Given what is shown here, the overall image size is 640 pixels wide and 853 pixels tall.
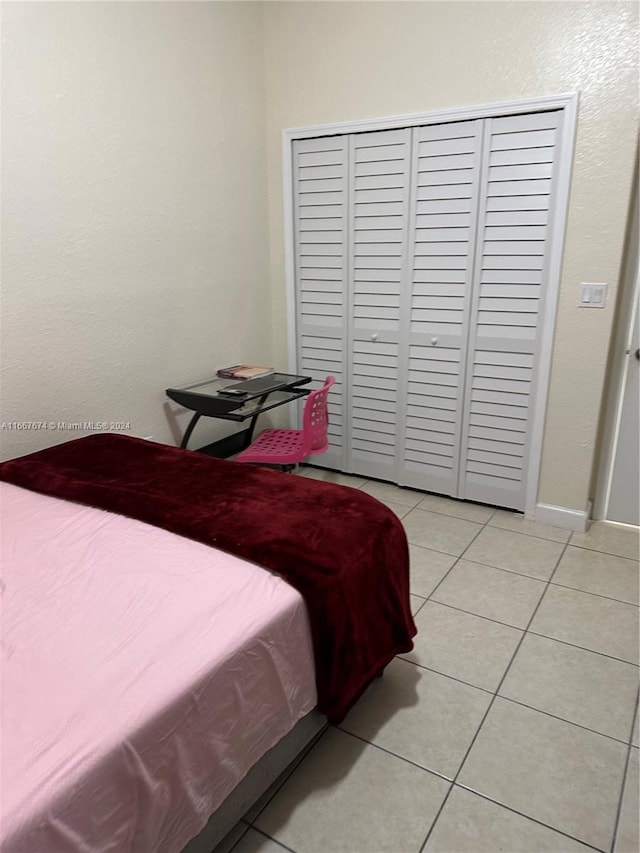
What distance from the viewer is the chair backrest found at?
289 centimetres

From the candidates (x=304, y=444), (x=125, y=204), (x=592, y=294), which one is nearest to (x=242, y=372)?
(x=304, y=444)

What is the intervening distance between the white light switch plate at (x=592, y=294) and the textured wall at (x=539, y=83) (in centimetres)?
3

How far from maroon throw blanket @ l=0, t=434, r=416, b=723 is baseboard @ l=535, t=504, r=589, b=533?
1457 millimetres

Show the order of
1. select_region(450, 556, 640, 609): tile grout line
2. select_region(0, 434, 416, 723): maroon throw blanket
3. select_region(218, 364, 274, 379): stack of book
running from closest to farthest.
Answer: select_region(0, 434, 416, 723): maroon throw blanket, select_region(450, 556, 640, 609): tile grout line, select_region(218, 364, 274, 379): stack of book

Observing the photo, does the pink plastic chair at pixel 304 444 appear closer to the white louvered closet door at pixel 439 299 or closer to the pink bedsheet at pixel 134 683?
the white louvered closet door at pixel 439 299

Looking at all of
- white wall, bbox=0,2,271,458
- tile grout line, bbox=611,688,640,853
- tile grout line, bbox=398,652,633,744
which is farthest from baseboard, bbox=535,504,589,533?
white wall, bbox=0,2,271,458

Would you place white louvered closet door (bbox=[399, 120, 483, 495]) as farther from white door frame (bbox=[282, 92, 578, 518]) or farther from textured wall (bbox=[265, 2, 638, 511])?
textured wall (bbox=[265, 2, 638, 511])

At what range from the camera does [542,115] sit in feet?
8.57

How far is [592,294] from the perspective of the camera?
2.68m

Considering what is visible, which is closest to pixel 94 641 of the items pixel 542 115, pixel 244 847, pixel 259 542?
pixel 259 542

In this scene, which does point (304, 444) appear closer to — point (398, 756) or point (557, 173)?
point (398, 756)

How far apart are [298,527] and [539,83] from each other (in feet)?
7.33

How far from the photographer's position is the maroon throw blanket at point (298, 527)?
5.13 ft

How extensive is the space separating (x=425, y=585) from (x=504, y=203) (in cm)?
179
